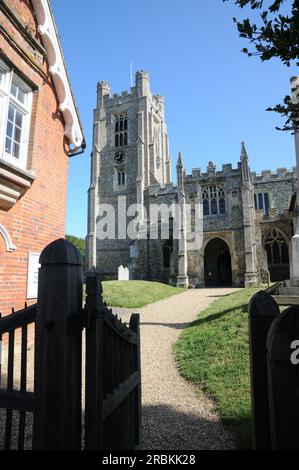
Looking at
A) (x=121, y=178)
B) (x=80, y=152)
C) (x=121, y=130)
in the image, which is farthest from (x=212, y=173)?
(x=80, y=152)

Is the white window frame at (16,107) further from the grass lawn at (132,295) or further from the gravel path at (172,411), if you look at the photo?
the grass lawn at (132,295)

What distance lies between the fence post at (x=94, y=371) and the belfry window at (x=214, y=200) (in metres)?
29.4

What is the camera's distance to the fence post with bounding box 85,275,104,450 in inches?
67.5

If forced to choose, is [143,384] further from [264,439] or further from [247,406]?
[264,439]

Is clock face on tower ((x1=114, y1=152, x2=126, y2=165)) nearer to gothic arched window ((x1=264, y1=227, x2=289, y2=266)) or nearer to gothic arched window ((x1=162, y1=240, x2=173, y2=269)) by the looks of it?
gothic arched window ((x1=162, y1=240, x2=173, y2=269))

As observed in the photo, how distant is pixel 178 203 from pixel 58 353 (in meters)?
29.2

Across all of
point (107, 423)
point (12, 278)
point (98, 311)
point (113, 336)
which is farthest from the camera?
point (12, 278)

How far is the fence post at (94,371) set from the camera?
1.71 metres

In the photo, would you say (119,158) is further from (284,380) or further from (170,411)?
(284,380)

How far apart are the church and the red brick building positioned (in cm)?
2095

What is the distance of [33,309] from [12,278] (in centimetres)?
420

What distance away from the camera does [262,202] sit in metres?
29.9

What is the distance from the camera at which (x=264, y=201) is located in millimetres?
29828

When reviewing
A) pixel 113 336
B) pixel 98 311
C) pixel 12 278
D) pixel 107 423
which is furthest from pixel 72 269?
pixel 12 278
